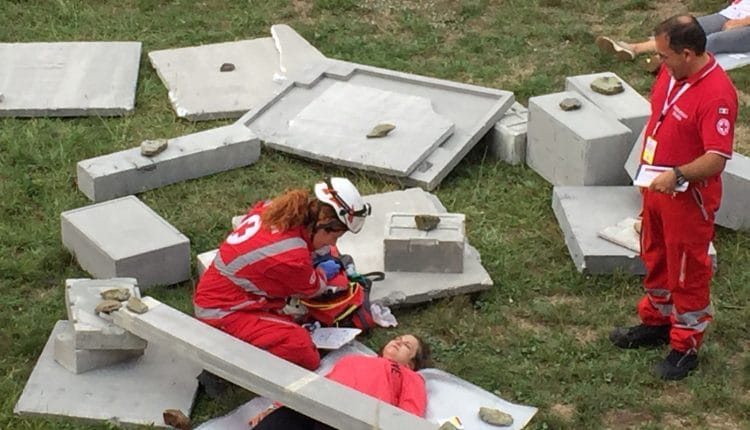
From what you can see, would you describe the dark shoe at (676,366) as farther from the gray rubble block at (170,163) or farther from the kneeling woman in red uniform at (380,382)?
the gray rubble block at (170,163)

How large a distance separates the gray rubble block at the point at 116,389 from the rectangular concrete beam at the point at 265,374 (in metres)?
0.15

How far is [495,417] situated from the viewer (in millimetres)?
6051

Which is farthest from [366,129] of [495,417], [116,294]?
[495,417]

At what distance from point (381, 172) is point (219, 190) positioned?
3.81 ft

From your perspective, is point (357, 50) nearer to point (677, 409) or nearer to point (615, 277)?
point (615, 277)

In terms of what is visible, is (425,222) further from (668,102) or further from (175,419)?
(175,419)

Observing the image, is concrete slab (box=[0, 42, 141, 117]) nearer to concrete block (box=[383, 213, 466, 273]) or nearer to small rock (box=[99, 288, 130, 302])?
concrete block (box=[383, 213, 466, 273])

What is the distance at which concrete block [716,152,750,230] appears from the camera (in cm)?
786

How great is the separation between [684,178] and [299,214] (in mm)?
1933

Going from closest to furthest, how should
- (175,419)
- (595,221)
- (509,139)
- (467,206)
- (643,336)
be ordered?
1. (175,419)
2. (643,336)
3. (595,221)
4. (467,206)
5. (509,139)

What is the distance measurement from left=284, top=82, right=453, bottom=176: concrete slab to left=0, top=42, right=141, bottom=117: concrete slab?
1.59 metres

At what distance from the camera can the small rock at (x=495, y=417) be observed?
19.8 feet

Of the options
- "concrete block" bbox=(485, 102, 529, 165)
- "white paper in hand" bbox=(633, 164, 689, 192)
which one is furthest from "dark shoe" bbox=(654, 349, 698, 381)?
"concrete block" bbox=(485, 102, 529, 165)

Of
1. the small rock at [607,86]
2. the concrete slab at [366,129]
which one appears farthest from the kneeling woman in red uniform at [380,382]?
the small rock at [607,86]
